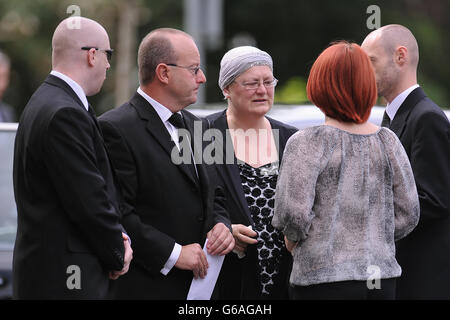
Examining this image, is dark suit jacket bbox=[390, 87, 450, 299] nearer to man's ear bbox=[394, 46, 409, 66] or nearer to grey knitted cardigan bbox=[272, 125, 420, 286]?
Answer: man's ear bbox=[394, 46, 409, 66]

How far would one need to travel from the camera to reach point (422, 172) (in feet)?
14.0

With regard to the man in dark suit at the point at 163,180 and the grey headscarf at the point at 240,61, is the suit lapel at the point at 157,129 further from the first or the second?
the grey headscarf at the point at 240,61

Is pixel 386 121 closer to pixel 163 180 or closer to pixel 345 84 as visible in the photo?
pixel 345 84


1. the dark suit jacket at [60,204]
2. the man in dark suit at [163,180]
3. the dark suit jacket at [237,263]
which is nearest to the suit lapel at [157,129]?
the man in dark suit at [163,180]

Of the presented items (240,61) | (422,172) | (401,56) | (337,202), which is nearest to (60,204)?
(337,202)

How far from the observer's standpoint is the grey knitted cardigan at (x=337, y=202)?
3.77 meters

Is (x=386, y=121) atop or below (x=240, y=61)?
below

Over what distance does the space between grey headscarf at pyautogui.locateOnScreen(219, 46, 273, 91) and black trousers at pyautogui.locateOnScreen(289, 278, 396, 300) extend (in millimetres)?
1302

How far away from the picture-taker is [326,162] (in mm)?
3775

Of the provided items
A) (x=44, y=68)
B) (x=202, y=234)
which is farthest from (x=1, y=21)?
(x=202, y=234)

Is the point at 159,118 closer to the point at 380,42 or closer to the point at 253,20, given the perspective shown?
the point at 380,42

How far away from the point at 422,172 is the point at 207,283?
117cm
